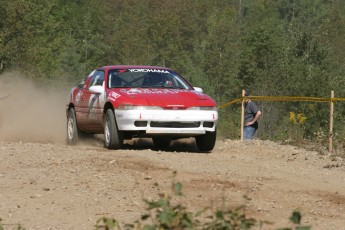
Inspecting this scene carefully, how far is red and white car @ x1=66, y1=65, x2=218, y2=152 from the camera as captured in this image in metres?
15.3

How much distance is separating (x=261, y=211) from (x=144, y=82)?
6777 millimetres

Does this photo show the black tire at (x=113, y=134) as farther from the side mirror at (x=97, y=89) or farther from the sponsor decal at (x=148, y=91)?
the side mirror at (x=97, y=89)

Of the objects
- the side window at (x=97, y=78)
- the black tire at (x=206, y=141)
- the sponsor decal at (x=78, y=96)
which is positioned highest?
the side window at (x=97, y=78)

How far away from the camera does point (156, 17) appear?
116188 millimetres

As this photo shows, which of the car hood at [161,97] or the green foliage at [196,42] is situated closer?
the car hood at [161,97]

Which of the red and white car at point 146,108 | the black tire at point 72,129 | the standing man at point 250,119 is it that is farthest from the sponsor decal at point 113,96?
the standing man at point 250,119

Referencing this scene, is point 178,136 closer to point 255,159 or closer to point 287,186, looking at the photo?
point 255,159

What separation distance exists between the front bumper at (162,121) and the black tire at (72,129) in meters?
2.61

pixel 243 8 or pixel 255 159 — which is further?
pixel 243 8

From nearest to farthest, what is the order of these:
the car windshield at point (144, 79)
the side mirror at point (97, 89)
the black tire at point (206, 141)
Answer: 1. the black tire at point (206, 141)
2. the side mirror at point (97, 89)
3. the car windshield at point (144, 79)

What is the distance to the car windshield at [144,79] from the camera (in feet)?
53.9

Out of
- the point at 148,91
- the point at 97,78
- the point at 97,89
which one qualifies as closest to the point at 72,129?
the point at 97,78

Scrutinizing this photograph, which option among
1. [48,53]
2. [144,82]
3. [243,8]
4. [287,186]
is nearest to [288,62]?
[48,53]

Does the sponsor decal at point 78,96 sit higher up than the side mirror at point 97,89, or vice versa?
the side mirror at point 97,89
